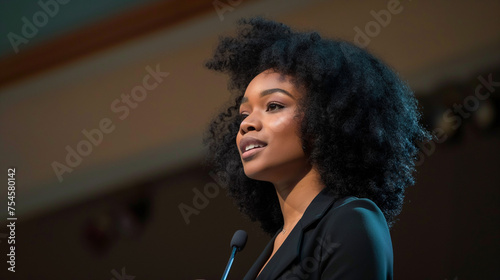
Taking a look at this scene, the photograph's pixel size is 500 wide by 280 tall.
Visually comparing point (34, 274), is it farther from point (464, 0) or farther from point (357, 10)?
point (464, 0)

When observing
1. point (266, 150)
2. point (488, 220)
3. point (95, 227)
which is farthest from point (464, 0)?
point (95, 227)

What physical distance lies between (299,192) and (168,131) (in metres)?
1.66

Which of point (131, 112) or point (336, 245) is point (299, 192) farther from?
point (131, 112)

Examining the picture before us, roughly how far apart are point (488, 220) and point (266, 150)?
1.10 meters

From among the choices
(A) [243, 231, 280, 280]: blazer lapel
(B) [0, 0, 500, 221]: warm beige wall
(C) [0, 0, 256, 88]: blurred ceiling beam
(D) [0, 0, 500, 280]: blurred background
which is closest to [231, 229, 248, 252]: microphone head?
(A) [243, 231, 280, 280]: blazer lapel

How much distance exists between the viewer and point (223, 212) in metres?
2.62

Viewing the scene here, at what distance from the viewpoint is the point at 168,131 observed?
298cm

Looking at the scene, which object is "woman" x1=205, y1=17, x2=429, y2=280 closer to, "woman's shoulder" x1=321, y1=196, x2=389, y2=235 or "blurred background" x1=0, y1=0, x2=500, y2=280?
"woman's shoulder" x1=321, y1=196, x2=389, y2=235

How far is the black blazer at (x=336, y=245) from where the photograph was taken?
3.68 feet

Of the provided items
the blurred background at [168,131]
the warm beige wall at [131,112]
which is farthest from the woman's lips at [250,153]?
the warm beige wall at [131,112]

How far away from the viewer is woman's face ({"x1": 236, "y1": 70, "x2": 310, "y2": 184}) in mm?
1363

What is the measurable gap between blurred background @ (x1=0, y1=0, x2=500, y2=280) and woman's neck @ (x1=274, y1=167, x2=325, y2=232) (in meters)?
0.90

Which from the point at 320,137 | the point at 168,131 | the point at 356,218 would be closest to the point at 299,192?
the point at 320,137

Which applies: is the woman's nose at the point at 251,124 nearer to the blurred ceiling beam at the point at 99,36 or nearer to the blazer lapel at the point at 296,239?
the blazer lapel at the point at 296,239
